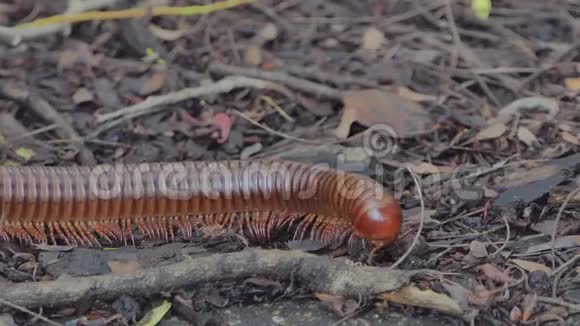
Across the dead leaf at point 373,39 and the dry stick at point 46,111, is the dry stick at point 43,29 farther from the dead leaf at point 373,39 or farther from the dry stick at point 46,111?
the dead leaf at point 373,39

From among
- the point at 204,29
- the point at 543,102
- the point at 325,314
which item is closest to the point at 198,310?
the point at 325,314

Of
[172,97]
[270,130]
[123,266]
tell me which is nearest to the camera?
[123,266]

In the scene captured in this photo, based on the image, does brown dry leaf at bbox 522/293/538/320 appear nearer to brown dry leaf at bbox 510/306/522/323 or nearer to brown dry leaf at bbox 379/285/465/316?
brown dry leaf at bbox 510/306/522/323

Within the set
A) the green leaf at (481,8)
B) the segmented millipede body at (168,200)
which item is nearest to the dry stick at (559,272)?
the segmented millipede body at (168,200)

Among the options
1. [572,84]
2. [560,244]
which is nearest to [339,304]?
[560,244]

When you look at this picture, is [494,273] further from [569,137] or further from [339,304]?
[569,137]

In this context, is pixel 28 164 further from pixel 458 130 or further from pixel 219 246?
pixel 458 130

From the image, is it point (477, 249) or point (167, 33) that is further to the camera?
point (167, 33)

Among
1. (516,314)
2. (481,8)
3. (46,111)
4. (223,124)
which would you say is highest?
(481,8)
